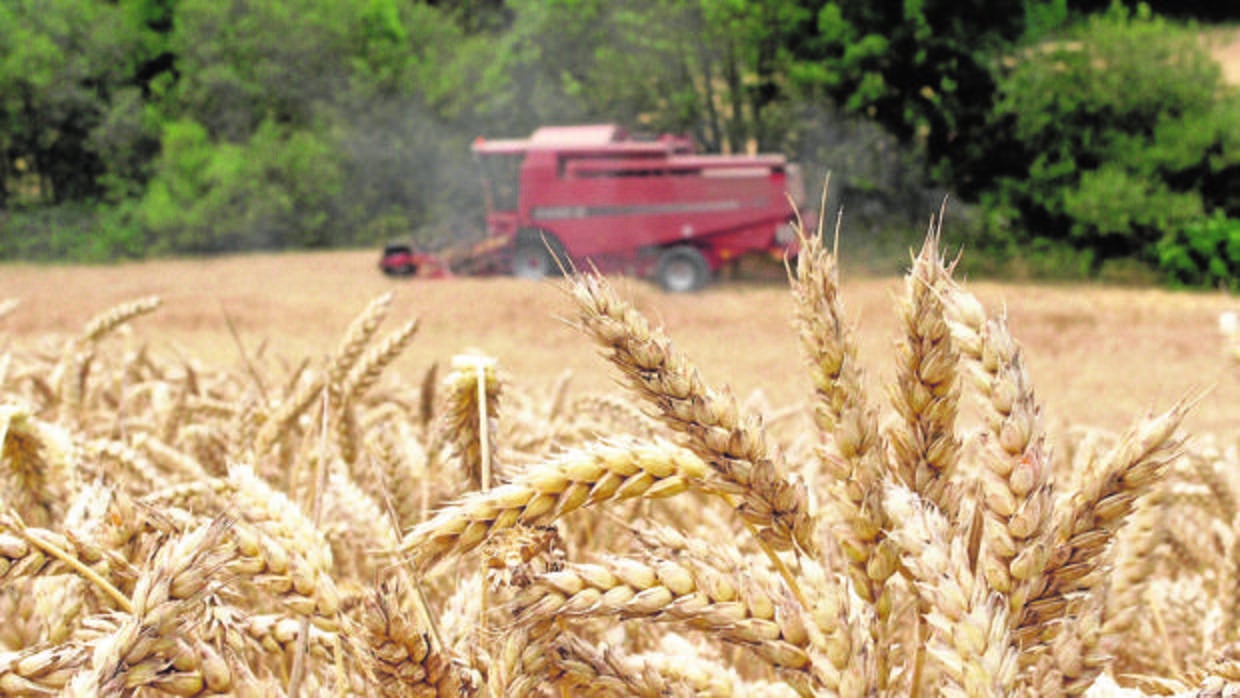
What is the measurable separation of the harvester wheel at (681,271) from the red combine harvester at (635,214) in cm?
1

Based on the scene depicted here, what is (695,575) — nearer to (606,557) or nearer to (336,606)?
(606,557)

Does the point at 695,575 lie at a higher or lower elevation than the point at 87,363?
higher

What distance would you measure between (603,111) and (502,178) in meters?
3.81

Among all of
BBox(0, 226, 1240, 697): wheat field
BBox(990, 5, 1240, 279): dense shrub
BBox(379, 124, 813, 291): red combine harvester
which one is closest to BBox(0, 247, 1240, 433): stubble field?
BBox(379, 124, 813, 291): red combine harvester

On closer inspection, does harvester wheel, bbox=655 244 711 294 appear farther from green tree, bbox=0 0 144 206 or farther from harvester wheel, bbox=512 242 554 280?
green tree, bbox=0 0 144 206

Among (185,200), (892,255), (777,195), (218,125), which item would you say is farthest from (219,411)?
(218,125)

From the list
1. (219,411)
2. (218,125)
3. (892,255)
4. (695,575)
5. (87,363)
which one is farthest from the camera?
(218,125)

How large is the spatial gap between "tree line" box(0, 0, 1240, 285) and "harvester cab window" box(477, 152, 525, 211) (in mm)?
846

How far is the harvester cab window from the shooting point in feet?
43.3

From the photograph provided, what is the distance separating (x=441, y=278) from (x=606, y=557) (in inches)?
474

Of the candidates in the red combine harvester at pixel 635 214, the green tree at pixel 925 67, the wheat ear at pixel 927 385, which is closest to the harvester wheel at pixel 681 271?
the red combine harvester at pixel 635 214

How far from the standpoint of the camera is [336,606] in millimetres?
596

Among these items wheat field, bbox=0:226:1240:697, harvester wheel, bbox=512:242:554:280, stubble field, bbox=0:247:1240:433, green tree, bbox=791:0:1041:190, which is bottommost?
stubble field, bbox=0:247:1240:433

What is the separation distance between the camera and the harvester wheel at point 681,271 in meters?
12.1
